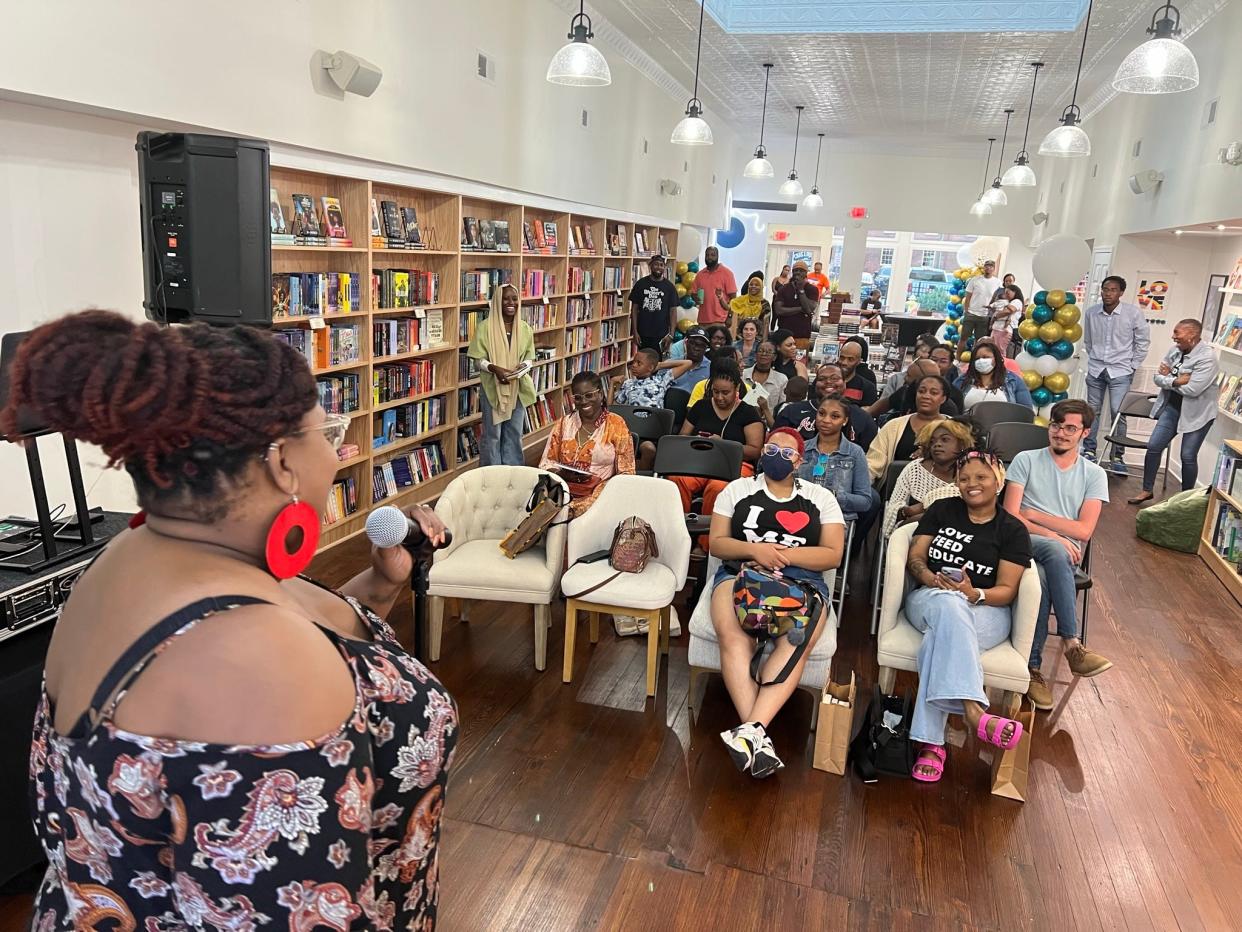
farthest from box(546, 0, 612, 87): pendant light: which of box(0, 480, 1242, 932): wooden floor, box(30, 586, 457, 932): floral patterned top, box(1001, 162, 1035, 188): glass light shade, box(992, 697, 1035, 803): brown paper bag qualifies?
box(1001, 162, 1035, 188): glass light shade

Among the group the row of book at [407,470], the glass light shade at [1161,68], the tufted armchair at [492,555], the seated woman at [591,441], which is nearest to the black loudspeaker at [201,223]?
the tufted armchair at [492,555]

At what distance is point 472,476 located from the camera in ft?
14.1

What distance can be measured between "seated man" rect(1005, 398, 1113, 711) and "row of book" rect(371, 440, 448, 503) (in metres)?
3.92

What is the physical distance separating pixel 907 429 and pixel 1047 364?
14.3 feet

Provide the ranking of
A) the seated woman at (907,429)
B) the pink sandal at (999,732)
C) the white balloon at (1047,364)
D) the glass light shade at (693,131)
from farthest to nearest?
1. the white balloon at (1047,364)
2. the glass light shade at (693,131)
3. the seated woman at (907,429)
4. the pink sandal at (999,732)

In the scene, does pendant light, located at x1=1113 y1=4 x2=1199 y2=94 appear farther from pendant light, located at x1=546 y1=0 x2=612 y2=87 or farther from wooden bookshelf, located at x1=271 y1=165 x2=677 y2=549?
wooden bookshelf, located at x1=271 y1=165 x2=677 y2=549

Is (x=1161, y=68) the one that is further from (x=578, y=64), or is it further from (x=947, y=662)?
(x=947, y=662)

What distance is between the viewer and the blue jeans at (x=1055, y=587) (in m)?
4.10

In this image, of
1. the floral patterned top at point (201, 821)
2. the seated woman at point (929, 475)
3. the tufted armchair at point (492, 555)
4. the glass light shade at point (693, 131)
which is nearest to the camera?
the floral patterned top at point (201, 821)

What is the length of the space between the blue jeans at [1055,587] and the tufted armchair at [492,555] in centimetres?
229

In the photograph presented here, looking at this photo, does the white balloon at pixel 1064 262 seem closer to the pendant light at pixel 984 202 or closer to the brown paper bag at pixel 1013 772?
the pendant light at pixel 984 202

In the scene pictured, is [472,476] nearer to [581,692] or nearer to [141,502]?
[581,692]

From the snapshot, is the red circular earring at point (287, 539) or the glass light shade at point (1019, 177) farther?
the glass light shade at point (1019, 177)

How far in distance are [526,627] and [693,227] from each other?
1053cm
